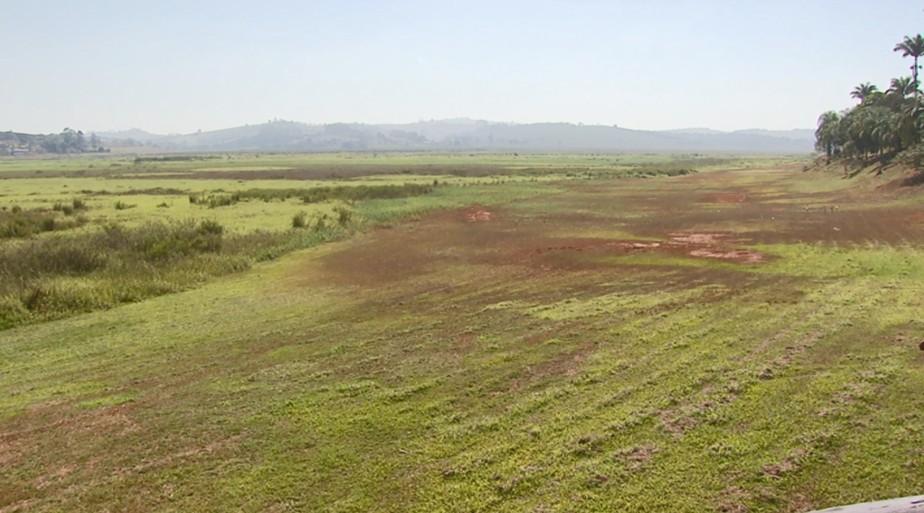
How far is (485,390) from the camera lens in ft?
27.7

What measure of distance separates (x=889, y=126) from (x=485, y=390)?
52138 mm

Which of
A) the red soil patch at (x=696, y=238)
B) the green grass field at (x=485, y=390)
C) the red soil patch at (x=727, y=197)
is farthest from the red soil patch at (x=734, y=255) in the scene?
the red soil patch at (x=727, y=197)

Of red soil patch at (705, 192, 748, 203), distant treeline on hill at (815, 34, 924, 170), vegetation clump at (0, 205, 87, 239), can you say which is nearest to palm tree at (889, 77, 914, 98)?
distant treeline on hill at (815, 34, 924, 170)

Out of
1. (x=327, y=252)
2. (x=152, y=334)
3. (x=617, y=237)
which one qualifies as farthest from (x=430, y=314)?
(x=617, y=237)

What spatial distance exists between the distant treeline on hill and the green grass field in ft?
105

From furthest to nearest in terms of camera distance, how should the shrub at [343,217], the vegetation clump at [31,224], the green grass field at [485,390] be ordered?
1. the shrub at [343,217]
2. the vegetation clump at [31,224]
3. the green grass field at [485,390]

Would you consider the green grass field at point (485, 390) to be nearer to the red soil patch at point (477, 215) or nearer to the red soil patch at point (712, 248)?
the red soil patch at point (712, 248)

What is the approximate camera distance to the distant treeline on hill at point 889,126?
4278 cm

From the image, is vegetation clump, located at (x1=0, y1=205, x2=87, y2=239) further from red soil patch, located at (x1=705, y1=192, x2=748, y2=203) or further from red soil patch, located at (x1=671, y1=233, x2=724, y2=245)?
red soil patch, located at (x1=705, y1=192, x2=748, y2=203)

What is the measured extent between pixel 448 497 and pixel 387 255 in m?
15.6

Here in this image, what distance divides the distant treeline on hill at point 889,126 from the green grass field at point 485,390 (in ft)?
105

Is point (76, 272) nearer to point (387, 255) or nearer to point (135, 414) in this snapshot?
point (387, 255)

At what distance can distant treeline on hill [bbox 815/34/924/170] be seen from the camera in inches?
1684

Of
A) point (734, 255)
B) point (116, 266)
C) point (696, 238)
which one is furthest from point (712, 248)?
point (116, 266)
